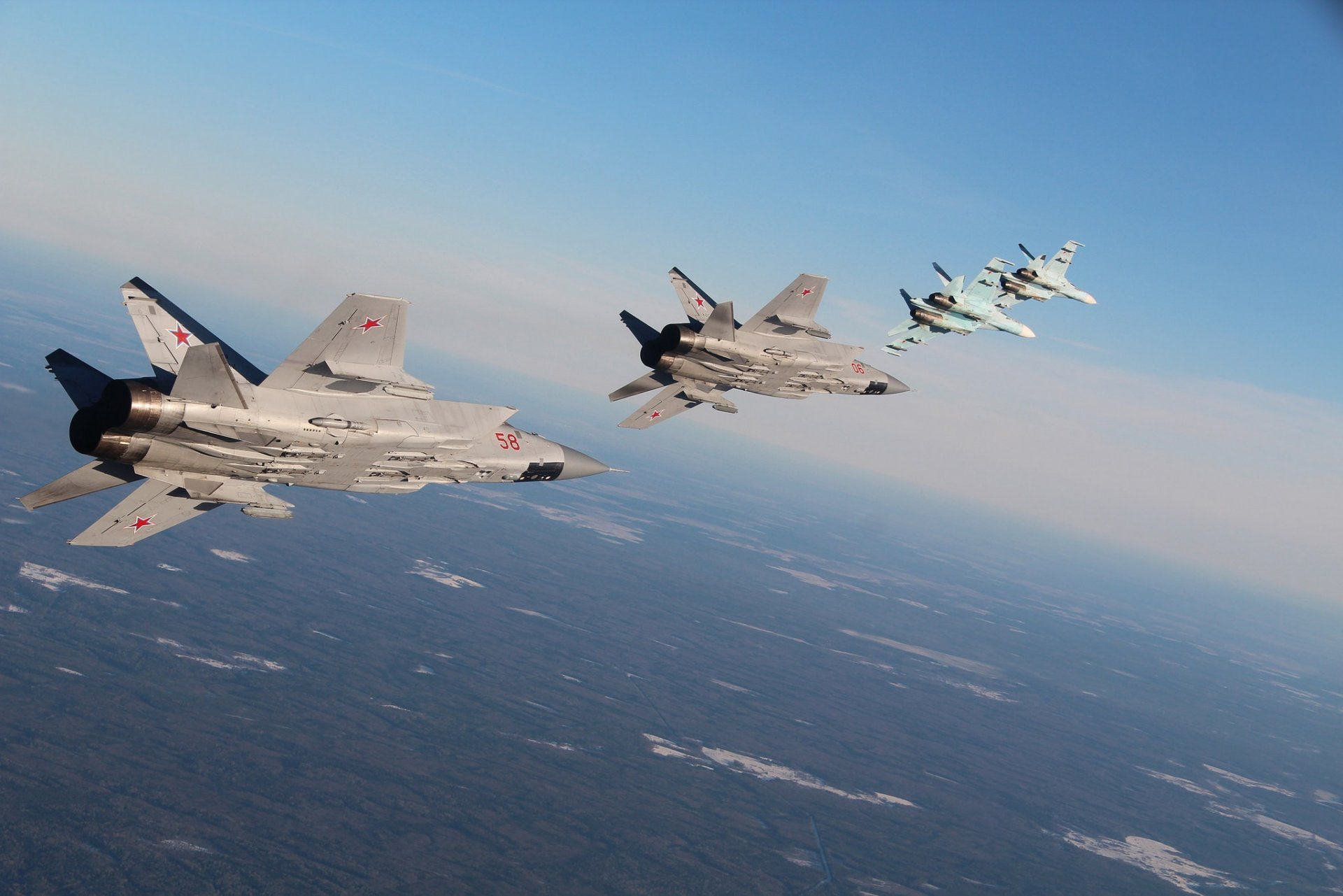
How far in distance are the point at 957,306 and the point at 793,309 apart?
13.3 metres

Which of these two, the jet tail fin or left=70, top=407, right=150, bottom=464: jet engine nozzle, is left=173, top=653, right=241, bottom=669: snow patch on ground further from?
left=70, top=407, right=150, bottom=464: jet engine nozzle

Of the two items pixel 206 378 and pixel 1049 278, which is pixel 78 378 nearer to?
pixel 206 378

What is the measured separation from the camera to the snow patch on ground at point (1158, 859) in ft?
589

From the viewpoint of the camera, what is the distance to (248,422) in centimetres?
2755

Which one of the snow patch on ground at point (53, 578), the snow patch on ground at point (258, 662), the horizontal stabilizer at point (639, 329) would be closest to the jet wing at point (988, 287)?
the horizontal stabilizer at point (639, 329)

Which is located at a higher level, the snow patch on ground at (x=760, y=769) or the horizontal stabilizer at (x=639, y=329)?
the horizontal stabilizer at (x=639, y=329)

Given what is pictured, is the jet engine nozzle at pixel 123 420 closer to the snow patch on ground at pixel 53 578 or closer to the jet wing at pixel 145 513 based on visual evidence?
the jet wing at pixel 145 513

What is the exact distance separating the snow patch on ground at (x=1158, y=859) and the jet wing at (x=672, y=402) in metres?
184

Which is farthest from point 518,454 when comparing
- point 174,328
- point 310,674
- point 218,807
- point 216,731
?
point 310,674

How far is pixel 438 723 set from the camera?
168m

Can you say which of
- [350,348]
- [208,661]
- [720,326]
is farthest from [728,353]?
[208,661]

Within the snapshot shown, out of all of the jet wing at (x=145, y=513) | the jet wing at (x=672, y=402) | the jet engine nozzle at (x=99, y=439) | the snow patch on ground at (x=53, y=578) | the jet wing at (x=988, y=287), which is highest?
the jet wing at (x=988, y=287)

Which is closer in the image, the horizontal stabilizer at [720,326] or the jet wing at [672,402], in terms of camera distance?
the horizontal stabilizer at [720,326]

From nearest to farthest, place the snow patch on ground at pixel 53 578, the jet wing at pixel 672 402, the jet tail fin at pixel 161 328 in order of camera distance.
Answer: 1. the jet tail fin at pixel 161 328
2. the jet wing at pixel 672 402
3. the snow patch on ground at pixel 53 578
